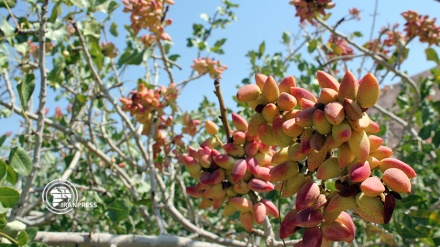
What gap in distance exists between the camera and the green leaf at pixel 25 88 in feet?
4.03

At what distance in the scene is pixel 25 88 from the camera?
1.24 meters

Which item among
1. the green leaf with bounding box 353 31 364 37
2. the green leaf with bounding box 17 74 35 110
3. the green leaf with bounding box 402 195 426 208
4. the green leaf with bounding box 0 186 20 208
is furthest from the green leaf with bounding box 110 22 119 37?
the green leaf with bounding box 402 195 426 208

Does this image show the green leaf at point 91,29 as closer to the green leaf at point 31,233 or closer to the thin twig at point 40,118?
the thin twig at point 40,118

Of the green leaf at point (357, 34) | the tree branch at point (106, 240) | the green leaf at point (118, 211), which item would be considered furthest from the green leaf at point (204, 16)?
the tree branch at point (106, 240)

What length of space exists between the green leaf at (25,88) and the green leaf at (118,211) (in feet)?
1.34

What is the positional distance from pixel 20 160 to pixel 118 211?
33cm

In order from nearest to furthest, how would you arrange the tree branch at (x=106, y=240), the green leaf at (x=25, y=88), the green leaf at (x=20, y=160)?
the tree branch at (x=106, y=240)
the green leaf at (x=20, y=160)
the green leaf at (x=25, y=88)

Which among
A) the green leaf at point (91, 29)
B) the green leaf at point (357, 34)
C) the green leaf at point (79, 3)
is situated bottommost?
the green leaf at point (79, 3)

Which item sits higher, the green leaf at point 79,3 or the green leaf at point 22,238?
the green leaf at point 79,3

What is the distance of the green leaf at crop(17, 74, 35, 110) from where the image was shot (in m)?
1.23

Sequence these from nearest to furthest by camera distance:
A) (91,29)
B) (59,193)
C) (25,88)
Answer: (25,88) → (59,193) → (91,29)

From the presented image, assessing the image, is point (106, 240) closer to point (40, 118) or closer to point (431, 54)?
point (40, 118)

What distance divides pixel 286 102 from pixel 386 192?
0.21 m

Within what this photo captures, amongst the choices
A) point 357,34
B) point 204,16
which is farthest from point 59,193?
point 357,34
